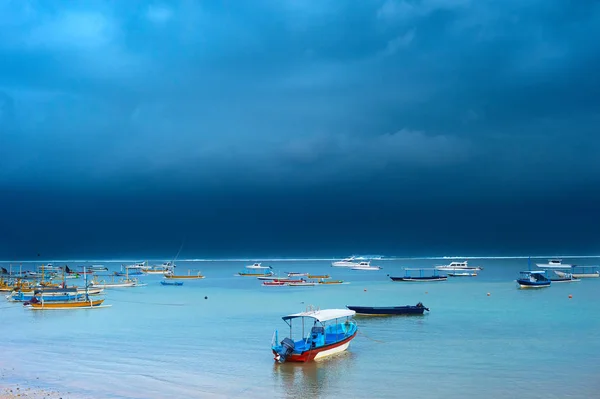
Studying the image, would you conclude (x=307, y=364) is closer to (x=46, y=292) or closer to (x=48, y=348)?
(x=48, y=348)

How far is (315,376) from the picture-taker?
84.9 ft

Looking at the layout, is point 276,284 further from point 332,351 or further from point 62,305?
point 332,351

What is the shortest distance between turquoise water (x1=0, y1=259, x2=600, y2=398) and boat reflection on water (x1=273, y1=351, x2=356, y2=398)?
8cm

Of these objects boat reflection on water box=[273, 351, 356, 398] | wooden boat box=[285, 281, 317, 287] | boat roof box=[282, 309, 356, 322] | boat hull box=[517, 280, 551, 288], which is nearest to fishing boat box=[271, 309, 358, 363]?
boat roof box=[282, 309, 356, 322]

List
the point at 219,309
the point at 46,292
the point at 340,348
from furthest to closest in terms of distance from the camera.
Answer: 1. the point at 46,292
2. the point at 219,309
3. the point at 340,348

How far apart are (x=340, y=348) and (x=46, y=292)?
38291mm

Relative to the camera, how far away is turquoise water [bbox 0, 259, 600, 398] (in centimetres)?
2366

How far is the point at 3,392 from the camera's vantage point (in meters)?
22.0

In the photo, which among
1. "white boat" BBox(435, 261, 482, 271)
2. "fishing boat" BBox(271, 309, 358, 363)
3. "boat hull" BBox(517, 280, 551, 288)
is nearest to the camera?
"fishing boat" BBox(271, 309, 358, 363)

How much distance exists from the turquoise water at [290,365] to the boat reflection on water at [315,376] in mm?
83

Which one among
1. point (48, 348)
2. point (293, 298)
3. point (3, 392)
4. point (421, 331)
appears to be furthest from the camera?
point (293, 298)

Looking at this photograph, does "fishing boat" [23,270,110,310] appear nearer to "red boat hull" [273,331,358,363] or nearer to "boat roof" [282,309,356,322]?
"boat roof" [282,309,356,322]

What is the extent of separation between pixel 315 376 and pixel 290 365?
2.22m

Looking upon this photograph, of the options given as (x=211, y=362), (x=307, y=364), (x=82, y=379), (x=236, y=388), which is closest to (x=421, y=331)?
(x=307, y=364)
